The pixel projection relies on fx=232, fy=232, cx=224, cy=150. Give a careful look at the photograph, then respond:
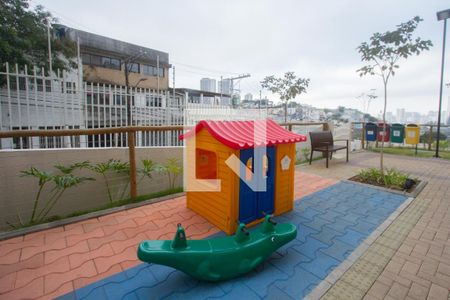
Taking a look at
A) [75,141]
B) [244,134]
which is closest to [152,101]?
[75,141]

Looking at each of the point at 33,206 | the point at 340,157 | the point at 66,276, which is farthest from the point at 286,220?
the point at 340,157

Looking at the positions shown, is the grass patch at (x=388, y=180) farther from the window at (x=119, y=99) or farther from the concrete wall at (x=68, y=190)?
the window at (x=119, y=99)

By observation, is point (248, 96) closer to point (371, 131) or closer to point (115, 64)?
point (115, 64)

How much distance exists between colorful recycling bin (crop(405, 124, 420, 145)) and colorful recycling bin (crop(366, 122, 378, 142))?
1023 mm

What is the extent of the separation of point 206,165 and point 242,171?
1.27 metres

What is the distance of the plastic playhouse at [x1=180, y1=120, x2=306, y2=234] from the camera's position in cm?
285

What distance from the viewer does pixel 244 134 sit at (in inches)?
122

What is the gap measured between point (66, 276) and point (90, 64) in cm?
2502

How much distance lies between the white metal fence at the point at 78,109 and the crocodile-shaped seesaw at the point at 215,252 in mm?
3086

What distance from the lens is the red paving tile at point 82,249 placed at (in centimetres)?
210

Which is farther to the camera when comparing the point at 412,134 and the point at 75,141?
the point at 412,134

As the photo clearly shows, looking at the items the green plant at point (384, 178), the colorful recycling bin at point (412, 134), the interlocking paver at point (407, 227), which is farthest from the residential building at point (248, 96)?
the green plant at point (384, 178)

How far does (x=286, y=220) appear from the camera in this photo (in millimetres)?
3365

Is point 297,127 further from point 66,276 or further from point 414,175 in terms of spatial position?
point 66,276
